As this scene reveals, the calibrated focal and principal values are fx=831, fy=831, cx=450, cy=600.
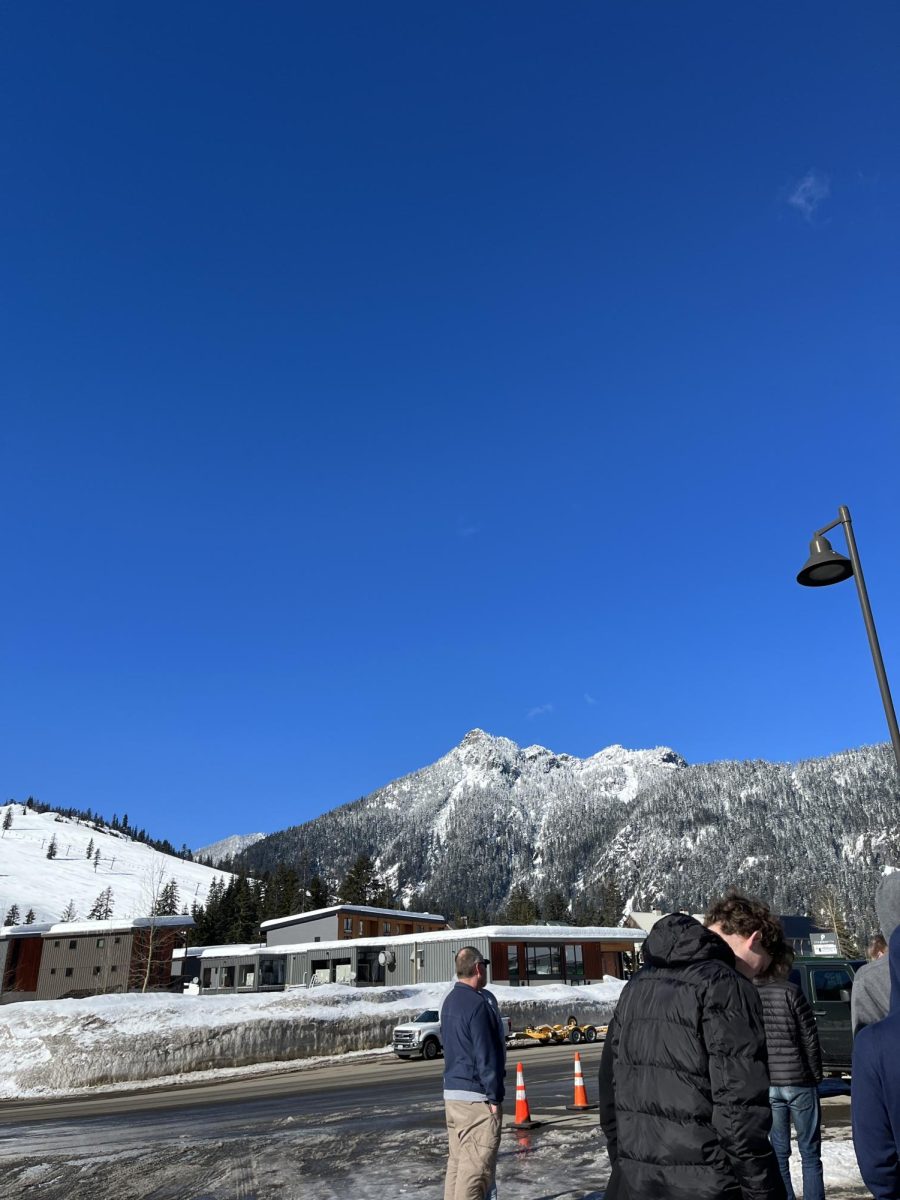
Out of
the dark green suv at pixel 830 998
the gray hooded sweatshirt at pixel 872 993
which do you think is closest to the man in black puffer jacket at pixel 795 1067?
the gray hooded sweatshirt at pixel 872 993

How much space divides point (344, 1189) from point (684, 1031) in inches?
272

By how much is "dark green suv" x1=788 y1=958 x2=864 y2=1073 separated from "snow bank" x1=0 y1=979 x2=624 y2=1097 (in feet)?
65.7

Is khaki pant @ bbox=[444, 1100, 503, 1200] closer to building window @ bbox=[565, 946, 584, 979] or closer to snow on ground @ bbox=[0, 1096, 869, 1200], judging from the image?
snow on ground @ bbox=[0, 1096, 869, 1200]

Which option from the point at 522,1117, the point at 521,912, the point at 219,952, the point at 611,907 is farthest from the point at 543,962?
the point at 611,907

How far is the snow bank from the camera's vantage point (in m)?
25.3

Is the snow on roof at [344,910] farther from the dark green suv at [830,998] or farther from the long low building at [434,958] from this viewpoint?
the dark green suv at [830,998]

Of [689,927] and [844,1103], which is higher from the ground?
[689,927]

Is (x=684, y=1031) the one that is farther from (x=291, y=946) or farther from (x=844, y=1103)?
(x=291, y=946)

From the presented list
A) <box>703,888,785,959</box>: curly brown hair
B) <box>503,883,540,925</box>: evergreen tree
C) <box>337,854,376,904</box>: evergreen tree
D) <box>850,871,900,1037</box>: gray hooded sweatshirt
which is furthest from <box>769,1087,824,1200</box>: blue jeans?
<box>503,883,540,925</box>: evergreen tree

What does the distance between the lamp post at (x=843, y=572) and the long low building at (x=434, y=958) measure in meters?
37.2

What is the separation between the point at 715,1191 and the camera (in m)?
3.08

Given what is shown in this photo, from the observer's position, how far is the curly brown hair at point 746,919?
14.3 feet

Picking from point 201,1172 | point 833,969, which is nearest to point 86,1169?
point 201,1172

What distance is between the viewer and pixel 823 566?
11.0m
